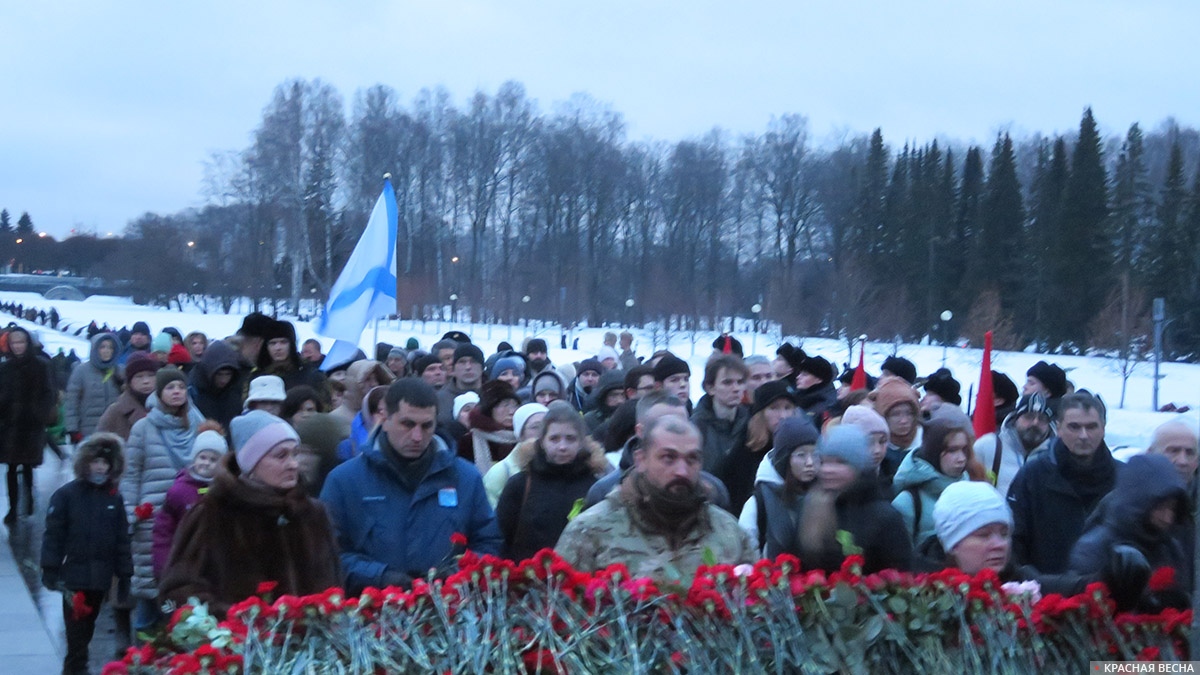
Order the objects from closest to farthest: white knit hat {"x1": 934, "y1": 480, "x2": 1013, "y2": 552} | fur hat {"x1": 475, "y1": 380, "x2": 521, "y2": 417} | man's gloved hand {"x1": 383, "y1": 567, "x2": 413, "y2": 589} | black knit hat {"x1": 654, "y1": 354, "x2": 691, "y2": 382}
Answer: white knit hat {"x1": 934, "y1": 480, "x2": 1013, "y2": 552}
man's gloved hand {"x1": 383, "y1": 567, "x2": 413, "y2": 589}
fur hat {"x1": 475, "y1": 380, "x2": 521, "y2": 417}
black knit hat {"x1": 654, "y1": 354, "x2": 691, "y2": 382}

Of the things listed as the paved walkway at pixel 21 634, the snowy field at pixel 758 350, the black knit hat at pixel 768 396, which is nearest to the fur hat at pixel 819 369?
the black knit hat at pixel 768 396

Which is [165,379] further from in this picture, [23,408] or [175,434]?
[23,408]

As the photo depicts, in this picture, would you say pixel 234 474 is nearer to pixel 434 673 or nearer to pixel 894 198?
pixel 434 673

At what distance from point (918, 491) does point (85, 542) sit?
4.31 m

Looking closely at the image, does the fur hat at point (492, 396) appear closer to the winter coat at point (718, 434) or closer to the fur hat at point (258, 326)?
the winter coat at point (718, 434)

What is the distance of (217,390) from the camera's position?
9289 millimetres

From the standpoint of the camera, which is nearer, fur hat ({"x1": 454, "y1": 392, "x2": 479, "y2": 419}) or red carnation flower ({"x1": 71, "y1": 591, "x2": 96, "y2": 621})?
red carnation flower ({"x1": 71, "y1": 591, "x2": 96, "y2": 621})

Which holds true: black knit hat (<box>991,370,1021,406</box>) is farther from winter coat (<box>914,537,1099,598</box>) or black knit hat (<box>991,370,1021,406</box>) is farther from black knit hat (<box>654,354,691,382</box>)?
winter coat (<box>914,537,1099,598</box>)

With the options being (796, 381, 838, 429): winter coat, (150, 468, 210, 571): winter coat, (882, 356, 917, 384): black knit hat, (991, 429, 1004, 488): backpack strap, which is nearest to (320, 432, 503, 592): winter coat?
(150, 468, 210, 571): winter coat

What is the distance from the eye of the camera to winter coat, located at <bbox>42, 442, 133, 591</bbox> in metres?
6.91

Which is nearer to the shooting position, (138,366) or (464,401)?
(464,401)

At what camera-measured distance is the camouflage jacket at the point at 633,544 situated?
4141mm

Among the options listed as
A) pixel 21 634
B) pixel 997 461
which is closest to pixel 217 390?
pixel 21 634

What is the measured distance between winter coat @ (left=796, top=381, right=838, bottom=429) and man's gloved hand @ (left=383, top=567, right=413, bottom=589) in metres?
4.14
